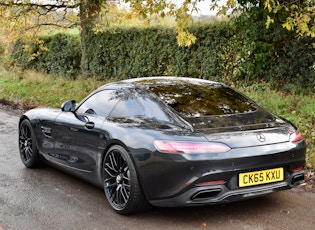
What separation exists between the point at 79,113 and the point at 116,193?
4.79 ft

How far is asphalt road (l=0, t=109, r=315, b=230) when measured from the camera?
14.9 feet

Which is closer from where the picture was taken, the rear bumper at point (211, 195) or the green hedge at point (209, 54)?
the rear bumper at point (211, 195)

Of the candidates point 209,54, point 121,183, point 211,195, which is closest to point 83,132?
point 121,183

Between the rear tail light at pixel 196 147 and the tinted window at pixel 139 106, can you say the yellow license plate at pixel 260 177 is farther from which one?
the tinted window at pixel 139 106

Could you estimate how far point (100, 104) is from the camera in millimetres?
5684

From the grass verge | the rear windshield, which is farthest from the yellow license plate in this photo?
the grass verge

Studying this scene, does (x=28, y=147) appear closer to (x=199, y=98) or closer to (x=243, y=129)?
(x=199, y=98)

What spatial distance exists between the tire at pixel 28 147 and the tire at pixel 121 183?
2.02 meters

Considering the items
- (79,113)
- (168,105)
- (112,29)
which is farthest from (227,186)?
(112,29)

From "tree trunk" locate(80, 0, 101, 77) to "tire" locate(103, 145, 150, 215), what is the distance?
12.9m

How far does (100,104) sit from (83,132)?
0.43 meters

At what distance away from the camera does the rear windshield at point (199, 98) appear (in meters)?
4.93

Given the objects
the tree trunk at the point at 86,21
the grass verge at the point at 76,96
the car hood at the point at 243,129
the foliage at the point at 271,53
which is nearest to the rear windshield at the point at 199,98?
the car hood at the point at 243,129

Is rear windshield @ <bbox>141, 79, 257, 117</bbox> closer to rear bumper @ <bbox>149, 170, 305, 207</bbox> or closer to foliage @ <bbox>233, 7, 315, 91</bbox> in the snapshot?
rear bumper @ <bbox>149, 170, 305, 207</bbox>
